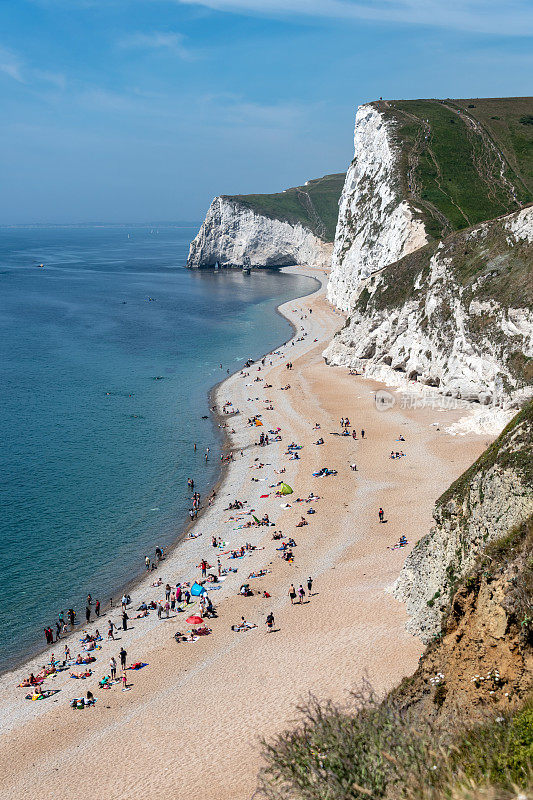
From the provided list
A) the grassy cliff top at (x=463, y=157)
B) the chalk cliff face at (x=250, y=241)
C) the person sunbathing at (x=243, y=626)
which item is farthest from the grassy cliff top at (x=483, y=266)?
the chalk cliff face at (x=250, y=241)

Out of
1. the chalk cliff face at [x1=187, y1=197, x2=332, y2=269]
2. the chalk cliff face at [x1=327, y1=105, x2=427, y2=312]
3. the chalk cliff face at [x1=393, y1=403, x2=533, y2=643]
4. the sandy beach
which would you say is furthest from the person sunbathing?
the chalk cliff face at [x1=187, y1=197, x2=332, y2=269]

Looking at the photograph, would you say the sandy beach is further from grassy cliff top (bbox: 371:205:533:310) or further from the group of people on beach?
grassy cliff top (bbox: 371:205:533:310)

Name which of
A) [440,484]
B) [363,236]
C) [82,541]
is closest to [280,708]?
[82,541]

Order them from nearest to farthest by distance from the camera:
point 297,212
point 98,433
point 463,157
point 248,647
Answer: point 248,647 → point 98,433 → point 463,157 → point 297,212

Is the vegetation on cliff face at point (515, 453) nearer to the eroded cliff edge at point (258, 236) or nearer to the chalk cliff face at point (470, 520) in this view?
the chalk cliff face at point (470, 520)

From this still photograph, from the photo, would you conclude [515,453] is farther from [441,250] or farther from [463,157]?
[463,157]

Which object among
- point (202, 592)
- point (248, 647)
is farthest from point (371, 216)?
point (248, 647)
